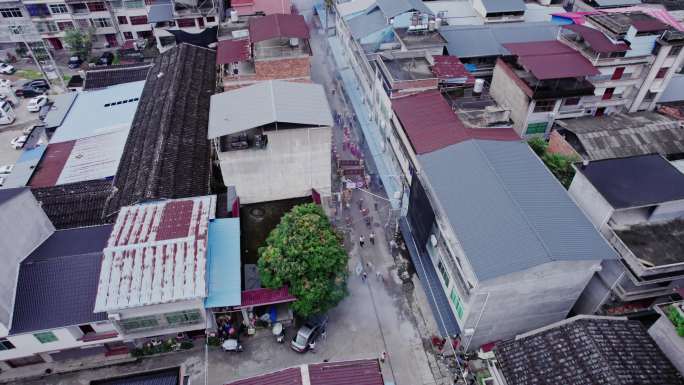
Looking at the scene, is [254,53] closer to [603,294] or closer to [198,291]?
[198,291]

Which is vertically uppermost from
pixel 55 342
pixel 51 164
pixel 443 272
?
pixel 443 272

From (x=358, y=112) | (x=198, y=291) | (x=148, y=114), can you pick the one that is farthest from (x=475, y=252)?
(x=148, y=114)

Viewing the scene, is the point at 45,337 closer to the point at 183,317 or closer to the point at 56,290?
the point at 56,290

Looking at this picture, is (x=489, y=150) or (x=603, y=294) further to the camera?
(x=489, y=150)

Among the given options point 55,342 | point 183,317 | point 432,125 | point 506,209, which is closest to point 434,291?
point 506,209

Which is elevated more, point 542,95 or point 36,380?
point 542,95

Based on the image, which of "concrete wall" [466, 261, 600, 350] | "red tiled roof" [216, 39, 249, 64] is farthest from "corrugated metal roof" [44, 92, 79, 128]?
"concrete wall" [466, 261, 600, 350]

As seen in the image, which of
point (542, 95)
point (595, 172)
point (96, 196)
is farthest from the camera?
point (542, 95)
